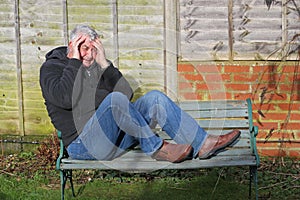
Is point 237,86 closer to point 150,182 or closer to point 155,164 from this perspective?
point 150,182

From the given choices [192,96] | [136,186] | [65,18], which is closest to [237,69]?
[192,96]

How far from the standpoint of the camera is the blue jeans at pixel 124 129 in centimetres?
405

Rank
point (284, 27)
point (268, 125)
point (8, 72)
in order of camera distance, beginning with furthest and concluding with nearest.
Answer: point (8, 72) < point (268, 125) < point (284, 27)

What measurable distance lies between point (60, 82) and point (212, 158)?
119 cm

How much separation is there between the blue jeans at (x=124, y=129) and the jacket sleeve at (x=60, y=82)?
0.78 ft

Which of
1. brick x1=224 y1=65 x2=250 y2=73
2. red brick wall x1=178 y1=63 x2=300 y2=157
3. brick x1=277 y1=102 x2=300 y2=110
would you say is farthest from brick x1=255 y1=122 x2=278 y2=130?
brick x1=224 y1=65 x2=250 y2=73

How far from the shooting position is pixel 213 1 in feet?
18.2

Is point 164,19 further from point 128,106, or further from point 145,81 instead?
point 128,106

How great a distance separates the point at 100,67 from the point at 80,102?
0.51 meters

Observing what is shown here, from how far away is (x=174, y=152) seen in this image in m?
3.96

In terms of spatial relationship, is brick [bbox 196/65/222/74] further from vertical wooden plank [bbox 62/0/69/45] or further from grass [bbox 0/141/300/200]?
vertical wooden plank [bbox 62/0/69/45]

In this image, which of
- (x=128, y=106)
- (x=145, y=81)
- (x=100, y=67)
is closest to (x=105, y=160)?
(x=128, y=106)

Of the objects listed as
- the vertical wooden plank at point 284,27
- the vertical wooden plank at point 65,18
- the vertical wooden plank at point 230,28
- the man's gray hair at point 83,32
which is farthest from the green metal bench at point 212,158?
the vertical wooden plank at point 65,18

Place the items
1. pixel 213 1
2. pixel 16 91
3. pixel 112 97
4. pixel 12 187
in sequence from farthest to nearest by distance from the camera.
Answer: pixel 16 91 → pixel 213 1 → pixel 12 187 → pixel 112 97
